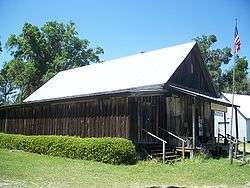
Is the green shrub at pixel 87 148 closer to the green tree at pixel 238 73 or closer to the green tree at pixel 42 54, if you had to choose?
the green tree at pixel 42 54

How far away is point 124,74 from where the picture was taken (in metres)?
25.0

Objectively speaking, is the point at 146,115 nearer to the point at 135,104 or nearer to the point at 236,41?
the point at 135,104

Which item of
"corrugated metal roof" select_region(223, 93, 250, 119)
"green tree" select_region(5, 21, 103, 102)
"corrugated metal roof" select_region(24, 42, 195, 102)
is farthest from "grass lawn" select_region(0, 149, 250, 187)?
"green tree" select_region(5, 21, 103, 102)

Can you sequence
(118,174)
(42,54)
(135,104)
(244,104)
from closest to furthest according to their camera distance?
(118,174) → (135,104) → (244,104) → (42,54)

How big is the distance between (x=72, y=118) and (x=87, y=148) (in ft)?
15.9

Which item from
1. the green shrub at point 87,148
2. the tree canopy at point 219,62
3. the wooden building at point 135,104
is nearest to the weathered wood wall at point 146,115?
the wooden building at point 135,104

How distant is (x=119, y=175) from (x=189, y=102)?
11567 mm

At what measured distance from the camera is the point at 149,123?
858 inches

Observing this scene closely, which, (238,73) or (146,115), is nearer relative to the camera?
(146,115)

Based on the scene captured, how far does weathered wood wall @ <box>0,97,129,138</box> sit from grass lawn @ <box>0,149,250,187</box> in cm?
316

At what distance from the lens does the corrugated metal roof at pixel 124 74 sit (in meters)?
22.6

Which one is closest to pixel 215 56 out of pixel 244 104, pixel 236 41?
pixel 244 104

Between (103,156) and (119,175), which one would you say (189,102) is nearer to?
(103,156)

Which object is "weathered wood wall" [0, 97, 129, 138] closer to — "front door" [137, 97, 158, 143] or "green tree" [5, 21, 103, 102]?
"front door" [137, 97, 158, 143]
